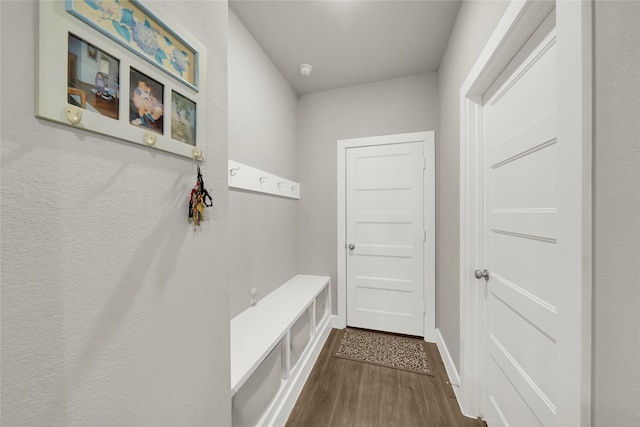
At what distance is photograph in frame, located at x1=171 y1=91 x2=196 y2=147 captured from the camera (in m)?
0.67

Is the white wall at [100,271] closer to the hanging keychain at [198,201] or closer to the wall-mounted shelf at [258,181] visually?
the hanging keychain at [198,201]

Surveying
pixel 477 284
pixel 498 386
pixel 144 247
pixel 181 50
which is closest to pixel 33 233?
pixel 144 247

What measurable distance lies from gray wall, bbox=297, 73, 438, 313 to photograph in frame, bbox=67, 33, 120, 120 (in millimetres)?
2110

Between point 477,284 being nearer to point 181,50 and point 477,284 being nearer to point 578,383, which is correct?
point 578,383

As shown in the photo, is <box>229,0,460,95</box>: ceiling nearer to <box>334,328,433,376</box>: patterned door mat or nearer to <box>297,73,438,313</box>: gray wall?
<box>297,73,438,313</box>: gray wall

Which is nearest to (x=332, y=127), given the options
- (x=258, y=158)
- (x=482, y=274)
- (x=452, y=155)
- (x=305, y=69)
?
(x=305, y=69)

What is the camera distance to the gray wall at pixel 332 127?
A: 7.61 ft

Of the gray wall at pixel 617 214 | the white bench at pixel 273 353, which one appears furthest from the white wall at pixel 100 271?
the gray wall at pixel 617 214

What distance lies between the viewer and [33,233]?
0.41m

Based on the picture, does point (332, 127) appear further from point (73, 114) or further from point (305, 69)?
point (73, 114)

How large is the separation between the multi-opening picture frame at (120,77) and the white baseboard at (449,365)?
204 centimetres

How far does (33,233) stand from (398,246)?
2.36 metres

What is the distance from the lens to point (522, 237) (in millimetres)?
1036

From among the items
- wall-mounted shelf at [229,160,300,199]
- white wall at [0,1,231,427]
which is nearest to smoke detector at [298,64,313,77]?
wall-mounted shelf at [229,160,300,199]
